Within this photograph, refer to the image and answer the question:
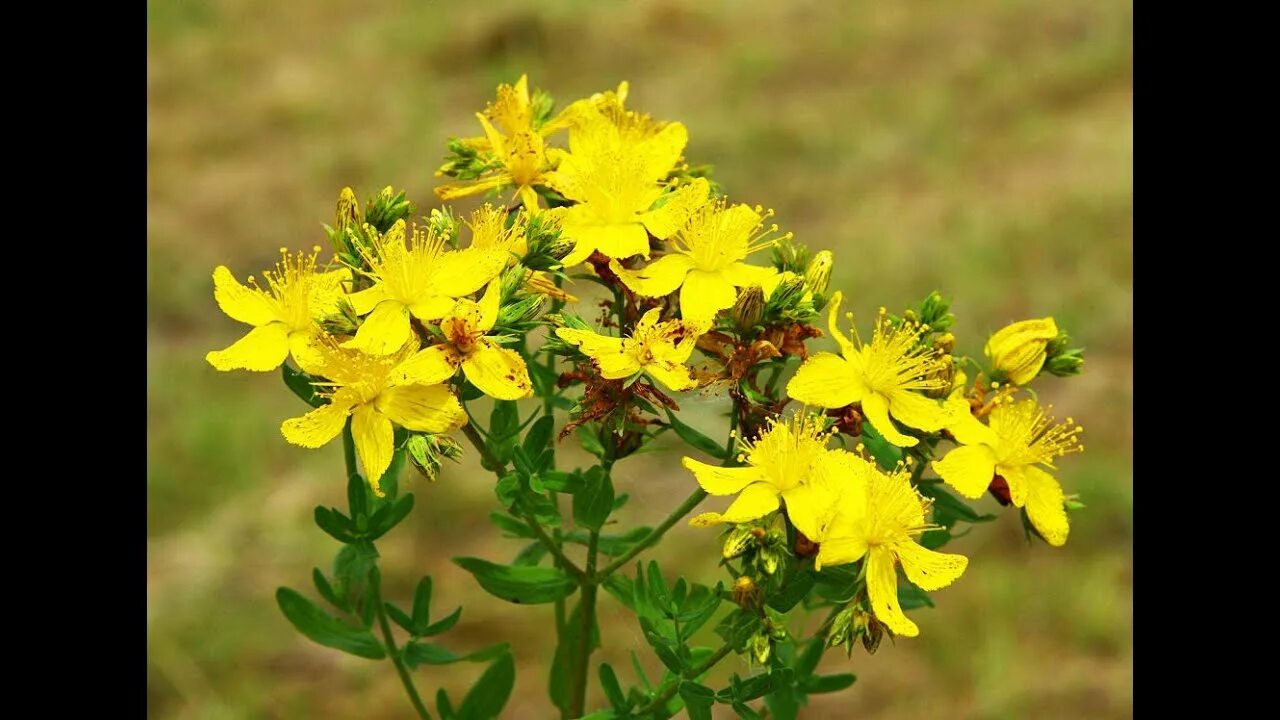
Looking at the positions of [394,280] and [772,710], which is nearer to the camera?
[394,280]

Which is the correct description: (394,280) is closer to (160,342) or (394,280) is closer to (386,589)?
(386,589)

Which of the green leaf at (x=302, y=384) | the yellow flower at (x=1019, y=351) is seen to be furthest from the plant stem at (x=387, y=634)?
the yellow flower at (x=1019, y=351)

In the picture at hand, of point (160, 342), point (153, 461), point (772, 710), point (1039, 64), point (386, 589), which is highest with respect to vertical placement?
point (1039, 64)

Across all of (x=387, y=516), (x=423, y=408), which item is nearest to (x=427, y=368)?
(x=423, y=408)

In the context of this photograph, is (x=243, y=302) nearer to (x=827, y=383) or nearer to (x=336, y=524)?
(x=336, y=524)

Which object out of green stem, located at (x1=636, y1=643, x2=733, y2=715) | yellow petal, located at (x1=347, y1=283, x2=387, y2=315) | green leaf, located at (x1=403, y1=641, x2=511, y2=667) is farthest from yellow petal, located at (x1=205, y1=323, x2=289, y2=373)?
green stem, located at (x1=636, y1=643, x2=733, y2=715)

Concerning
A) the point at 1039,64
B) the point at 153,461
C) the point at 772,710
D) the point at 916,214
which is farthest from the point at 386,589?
the point at 1039,64
